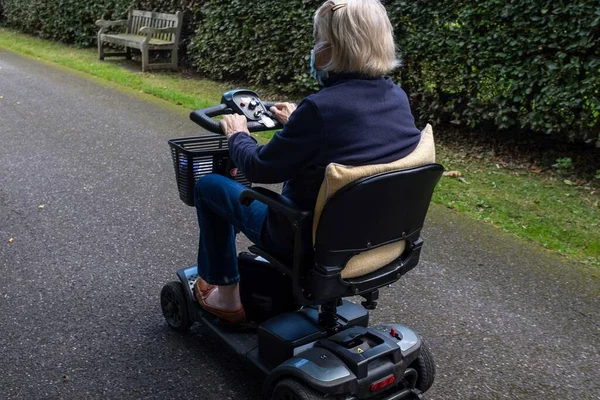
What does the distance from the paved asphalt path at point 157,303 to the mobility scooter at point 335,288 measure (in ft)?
1.16

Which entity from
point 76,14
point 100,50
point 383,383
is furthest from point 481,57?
point 76,14

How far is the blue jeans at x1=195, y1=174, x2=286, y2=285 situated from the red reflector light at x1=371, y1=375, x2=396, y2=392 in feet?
2.07

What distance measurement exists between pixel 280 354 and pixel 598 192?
12.8ft

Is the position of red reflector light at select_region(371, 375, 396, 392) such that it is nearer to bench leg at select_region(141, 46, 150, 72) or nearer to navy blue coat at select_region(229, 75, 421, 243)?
navy blue coat at select_region(229, 75, 421, 243)

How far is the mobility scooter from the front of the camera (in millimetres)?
2457

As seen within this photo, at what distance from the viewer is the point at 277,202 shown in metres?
2.56

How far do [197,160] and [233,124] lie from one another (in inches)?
13.8

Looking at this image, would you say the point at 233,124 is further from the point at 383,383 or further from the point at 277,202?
the point at 383,383

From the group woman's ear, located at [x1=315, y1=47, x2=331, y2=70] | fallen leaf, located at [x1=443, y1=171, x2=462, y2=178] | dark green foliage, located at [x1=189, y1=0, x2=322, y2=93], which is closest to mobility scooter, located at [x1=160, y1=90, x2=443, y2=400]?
woman's ear, located at [x1=315, y1=47, x2=331, y2=70]

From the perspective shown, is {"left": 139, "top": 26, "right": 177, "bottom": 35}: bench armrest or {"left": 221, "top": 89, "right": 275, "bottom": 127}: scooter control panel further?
{"left": 139, "top": 26, "right": 177, "bottom": 35}: bench armrest

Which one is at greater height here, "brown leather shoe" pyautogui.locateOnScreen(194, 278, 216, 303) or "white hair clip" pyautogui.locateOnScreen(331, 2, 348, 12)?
"white hair clip" pyautogui.locateOnScreen(331, 2, 348, 12)

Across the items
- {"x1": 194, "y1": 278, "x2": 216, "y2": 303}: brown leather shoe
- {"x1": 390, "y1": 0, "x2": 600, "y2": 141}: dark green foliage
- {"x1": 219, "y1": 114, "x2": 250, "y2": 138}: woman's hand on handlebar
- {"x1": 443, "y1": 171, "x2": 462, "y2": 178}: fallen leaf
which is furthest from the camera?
{"x1": 443, "y1": 171, "x2": 462, "y2": 178}: fallen leaf

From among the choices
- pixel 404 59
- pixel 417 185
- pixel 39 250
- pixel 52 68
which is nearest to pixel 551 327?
pixel 417 185

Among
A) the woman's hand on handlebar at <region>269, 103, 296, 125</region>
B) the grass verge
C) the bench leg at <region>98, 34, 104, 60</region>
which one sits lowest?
the bench leg at <region>98, 34, 104, 60</region>
